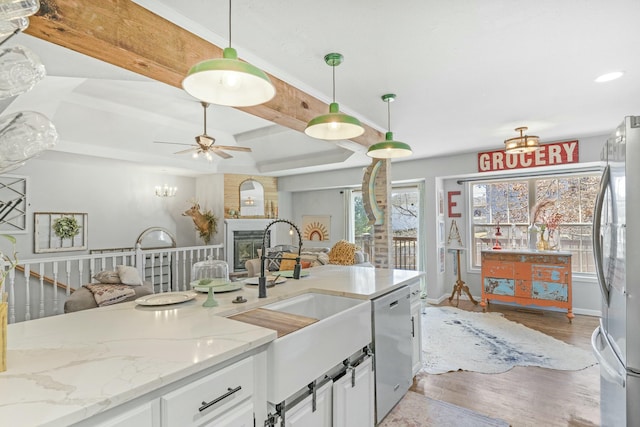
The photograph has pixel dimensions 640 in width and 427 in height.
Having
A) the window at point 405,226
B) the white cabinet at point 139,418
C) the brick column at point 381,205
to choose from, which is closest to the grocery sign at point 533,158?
the window at point 405,226

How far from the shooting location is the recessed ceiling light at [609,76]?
238cm

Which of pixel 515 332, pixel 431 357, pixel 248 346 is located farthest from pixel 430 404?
pixel 515 332

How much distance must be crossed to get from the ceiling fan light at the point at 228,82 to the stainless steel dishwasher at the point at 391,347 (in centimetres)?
144

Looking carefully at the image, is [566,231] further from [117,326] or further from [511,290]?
[117,326]

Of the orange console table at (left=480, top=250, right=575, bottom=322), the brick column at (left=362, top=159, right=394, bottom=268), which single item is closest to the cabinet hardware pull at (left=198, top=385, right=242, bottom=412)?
the brick column at (left=362, top=159, right=394, bottom=268)

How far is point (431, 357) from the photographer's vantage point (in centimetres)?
324

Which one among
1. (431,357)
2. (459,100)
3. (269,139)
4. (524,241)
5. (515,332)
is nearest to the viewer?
(459,100)

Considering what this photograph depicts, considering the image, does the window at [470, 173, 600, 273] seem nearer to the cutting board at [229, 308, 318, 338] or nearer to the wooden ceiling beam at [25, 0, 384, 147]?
the cutting board at [229, 308, 318, 338]

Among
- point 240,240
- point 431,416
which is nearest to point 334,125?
point 431,416

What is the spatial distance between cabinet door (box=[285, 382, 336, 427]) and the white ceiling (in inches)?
76.6

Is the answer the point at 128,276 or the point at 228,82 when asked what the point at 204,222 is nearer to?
the point at 128,276

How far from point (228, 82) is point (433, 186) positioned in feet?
15.5

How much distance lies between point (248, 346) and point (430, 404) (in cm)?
193

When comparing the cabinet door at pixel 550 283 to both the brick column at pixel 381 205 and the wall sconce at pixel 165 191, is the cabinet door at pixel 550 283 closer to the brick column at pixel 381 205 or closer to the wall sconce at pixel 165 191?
the brick column at pixel 381 205
